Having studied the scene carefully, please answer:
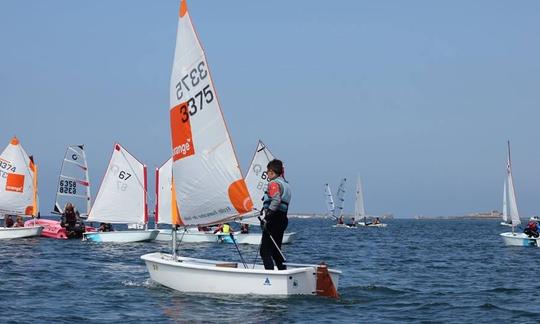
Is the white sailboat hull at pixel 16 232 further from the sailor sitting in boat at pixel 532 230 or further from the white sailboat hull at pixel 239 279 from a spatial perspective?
the sailor sitting in boat at pixel 532 230

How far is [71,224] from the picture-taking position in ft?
133

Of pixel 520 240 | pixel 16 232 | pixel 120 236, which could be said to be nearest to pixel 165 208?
pixel 120 236

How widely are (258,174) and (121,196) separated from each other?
6.64 meters

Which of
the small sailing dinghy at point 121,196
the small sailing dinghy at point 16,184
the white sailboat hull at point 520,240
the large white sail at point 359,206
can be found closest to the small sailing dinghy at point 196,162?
the small sailing dinghy at point 121,196

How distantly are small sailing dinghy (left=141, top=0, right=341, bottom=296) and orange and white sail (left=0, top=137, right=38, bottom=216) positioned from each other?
83.1 feet

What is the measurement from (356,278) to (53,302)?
8.57 m

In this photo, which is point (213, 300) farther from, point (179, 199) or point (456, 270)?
point (456, 270)

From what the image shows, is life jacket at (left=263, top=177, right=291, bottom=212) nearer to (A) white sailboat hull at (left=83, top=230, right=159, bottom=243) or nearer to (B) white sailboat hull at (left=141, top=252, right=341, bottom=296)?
(B) white sailboat hull at (left=141, top=252, right=341, bottom=296)

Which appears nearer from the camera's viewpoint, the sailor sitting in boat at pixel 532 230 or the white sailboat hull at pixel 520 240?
the white sailboat hull at pixel 520 240

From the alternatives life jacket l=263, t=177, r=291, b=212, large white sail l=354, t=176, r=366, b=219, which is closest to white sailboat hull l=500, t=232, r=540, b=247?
life jacket l=263, t=177, r=291, b=212

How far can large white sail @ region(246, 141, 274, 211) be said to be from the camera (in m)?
38.8

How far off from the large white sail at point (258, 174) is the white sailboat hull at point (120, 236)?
5.15 metres

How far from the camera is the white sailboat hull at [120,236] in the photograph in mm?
36219

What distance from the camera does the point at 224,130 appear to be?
16.2m
